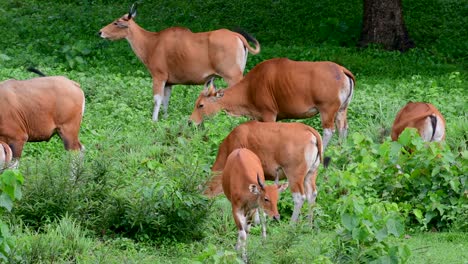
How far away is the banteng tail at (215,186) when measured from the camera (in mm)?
10297

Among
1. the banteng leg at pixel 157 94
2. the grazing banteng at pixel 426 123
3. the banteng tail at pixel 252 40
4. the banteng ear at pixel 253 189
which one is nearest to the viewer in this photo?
the banteng ear at pixel 253 189

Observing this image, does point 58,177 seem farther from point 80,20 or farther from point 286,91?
point 80,20

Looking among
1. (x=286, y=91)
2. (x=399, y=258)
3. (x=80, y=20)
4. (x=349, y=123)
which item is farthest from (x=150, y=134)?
(x=80, y=20)

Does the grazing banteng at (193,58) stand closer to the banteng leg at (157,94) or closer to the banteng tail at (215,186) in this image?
the banteng leg at (157,94)

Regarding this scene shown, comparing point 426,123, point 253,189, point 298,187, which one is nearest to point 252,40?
point 426,123

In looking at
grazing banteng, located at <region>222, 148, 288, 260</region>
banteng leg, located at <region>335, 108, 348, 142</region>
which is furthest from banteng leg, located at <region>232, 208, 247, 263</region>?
banteng leg, located at <region>335, 108, 348, 142</region>

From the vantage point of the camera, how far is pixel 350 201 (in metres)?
8.13

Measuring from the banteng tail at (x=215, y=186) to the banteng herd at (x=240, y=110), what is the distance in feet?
0.05

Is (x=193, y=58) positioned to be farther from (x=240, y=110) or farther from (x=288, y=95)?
(x=288, y=95)

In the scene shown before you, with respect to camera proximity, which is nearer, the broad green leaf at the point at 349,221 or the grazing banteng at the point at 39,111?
the broad green leaf at the point at 349,221

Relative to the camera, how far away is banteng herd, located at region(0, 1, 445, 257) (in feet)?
32.2

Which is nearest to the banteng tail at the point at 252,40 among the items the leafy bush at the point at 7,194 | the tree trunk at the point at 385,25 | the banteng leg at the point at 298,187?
the tree trunk at the point at 385,25

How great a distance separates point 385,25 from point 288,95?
6426mm

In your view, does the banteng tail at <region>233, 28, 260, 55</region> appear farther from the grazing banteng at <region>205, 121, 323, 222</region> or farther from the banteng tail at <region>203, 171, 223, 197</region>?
the banteng tail at <region>203, 171, 223, 197</region>
